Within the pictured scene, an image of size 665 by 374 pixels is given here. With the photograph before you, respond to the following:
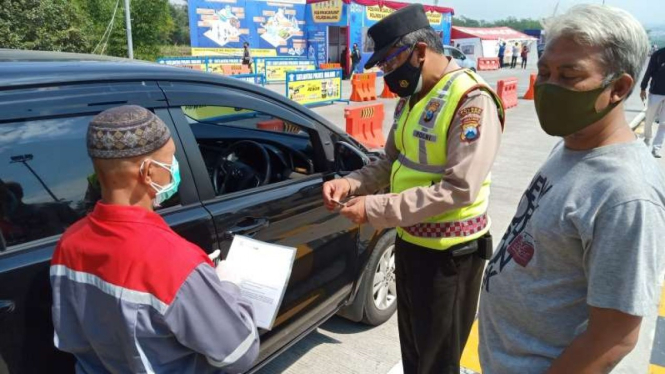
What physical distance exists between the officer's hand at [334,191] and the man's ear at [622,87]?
127 cm

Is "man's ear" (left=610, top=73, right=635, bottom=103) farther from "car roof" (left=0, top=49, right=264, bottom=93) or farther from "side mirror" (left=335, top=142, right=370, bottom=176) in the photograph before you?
"side mirror" (left=335, top=142, right=370, bottom=176)

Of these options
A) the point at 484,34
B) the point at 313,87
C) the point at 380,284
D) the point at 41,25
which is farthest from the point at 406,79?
the point at 484,34

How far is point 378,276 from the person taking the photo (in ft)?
10.6

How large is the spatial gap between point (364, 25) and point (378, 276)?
81.9 ft

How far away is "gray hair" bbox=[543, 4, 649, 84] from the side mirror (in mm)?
1762

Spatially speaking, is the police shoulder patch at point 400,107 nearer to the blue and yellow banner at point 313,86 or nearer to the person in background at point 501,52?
the blue and yellow banner at point 313,86

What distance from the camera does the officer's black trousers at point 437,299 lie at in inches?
82.2

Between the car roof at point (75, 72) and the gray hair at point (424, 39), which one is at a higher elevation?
the gray hair at point (424, 39)

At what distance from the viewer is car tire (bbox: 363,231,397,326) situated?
10.1ft

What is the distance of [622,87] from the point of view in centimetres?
116

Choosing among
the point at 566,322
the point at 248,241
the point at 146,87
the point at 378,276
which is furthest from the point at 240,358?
the point at 378,276

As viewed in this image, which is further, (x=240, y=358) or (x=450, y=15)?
(x=450, y=15)

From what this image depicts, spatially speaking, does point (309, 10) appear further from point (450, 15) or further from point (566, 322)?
point (566, 322)

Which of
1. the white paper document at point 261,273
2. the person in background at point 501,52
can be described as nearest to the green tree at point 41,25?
the white paper document at point 261,273
